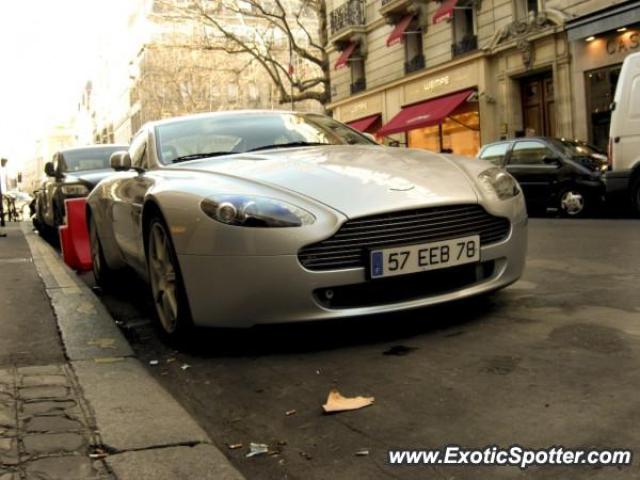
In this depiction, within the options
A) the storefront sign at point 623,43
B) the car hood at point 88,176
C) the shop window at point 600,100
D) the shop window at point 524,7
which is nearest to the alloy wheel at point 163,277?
the car hood at point 88,176

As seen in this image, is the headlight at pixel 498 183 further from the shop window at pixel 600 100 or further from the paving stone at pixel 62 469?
the shop window at pixel 600 100

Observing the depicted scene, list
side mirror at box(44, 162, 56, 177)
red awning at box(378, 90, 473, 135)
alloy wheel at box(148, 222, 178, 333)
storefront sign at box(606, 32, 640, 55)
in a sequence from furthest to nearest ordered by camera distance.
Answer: red awning at box(378, 90, 473, 135)
storefront sign at box(606, 32, 640, 55)
side mirror at box(44, 162, 56, 177)
alloy wheel at box(148, 222, 178, 333)

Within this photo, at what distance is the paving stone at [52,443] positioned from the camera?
240cm

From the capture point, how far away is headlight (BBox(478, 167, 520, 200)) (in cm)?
388

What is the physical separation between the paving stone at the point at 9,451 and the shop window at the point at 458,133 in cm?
2042

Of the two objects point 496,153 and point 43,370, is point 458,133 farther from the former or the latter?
point 43,370

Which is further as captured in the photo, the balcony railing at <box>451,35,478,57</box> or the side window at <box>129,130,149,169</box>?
the balcony railing at <box>451,35,478,57</box>

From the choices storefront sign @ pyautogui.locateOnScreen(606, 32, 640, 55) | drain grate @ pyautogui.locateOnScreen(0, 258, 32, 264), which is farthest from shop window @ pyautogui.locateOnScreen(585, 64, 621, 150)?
drain grate @ pyautogui.locateOnScreen(0, 258, 32, 264)

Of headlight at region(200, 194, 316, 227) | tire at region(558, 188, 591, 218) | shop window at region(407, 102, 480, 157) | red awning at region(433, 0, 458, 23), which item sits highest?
red awning at region(433, 0, 458, 23)

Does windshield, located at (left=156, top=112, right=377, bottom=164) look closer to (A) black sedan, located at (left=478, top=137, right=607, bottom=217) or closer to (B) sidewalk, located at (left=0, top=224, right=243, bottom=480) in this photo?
(B) sidewalk, located at (left=0, top=224, right=243, bottom=480)

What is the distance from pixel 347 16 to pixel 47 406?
2874 cm

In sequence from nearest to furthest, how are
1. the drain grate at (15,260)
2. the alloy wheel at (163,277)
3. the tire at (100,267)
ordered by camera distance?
the alloy wheel at (163,277) → the tire at (100,267) → the drain grate at (15,260)

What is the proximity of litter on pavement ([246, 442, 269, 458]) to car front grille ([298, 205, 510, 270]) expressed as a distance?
1.08 metres

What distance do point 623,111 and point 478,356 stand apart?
8.28m
